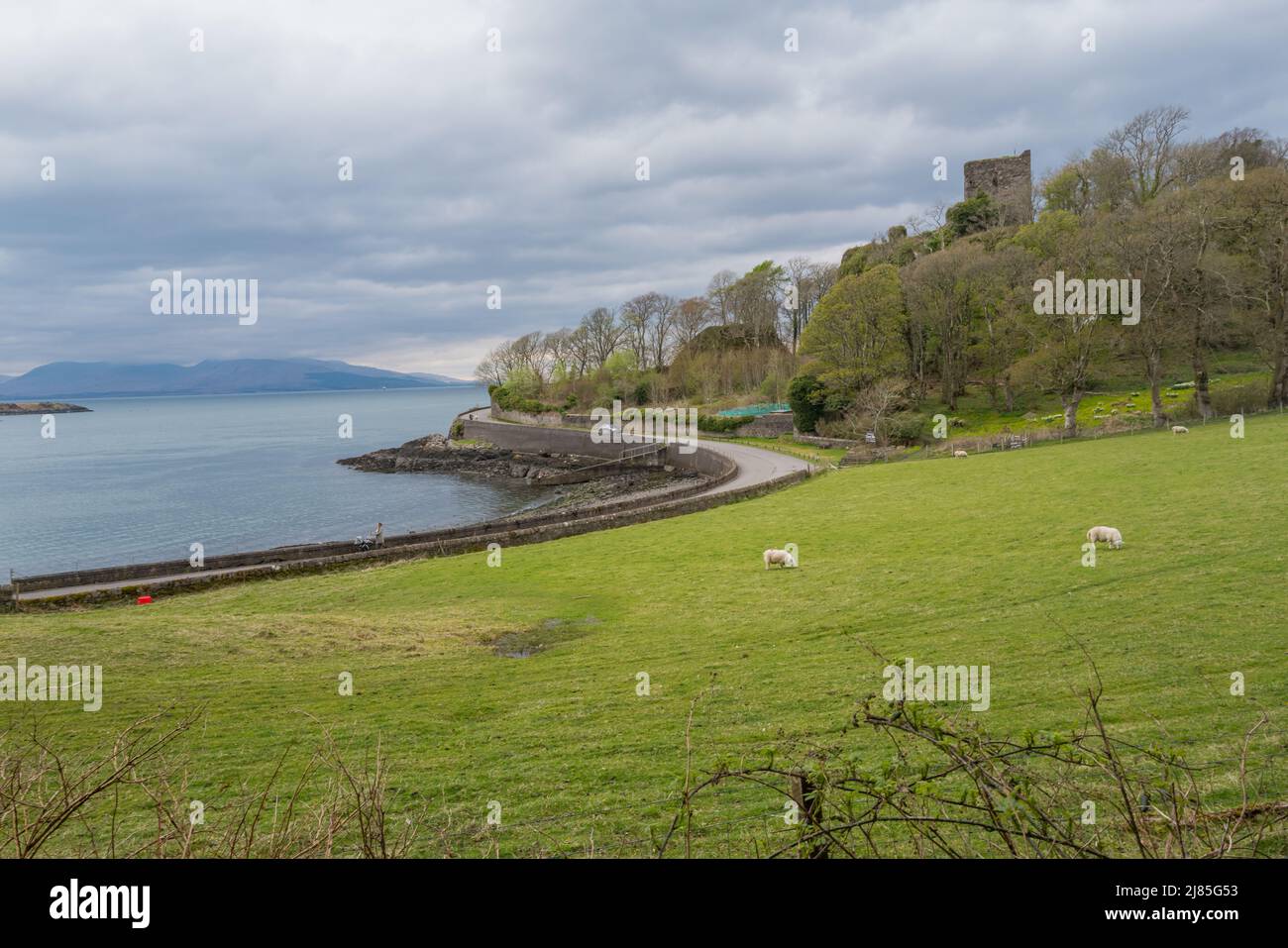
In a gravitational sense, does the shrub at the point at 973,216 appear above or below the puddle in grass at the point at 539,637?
above

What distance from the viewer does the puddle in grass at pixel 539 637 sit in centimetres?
1518

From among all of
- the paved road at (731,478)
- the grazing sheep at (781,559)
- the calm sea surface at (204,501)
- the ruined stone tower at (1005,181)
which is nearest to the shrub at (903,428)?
the paved road at (731,478)

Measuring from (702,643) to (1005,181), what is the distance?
90891 mm

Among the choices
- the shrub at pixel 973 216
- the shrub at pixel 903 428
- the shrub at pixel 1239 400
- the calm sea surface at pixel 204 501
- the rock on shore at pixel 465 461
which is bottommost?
the calm sea surface at pixel 204 501

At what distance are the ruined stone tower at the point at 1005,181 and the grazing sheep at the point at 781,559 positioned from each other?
74.6 meters

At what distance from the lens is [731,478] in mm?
42781

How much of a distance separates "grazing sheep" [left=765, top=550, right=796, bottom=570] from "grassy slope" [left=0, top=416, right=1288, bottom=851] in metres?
0.74

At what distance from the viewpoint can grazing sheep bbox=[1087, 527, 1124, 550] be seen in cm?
1683

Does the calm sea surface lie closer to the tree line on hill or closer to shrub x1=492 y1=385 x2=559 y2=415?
shrub x1=492 y1=385 x2=559 y2=415

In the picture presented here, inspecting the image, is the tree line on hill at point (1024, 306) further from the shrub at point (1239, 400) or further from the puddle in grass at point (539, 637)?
the puddle in grass at point (539, 637)

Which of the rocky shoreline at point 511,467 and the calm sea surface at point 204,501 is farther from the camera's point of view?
the rocky shoreline at point 511,467

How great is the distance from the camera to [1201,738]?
24.2 ft

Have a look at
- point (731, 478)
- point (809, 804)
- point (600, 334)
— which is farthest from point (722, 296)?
point (809, 804)

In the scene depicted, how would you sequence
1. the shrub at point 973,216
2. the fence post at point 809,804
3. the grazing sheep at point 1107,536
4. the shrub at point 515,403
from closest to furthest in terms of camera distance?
the fence post at point 809,804
the grazing sheep at point 1107,536
the shrub at point 973,216
the shrub at point 515,403
